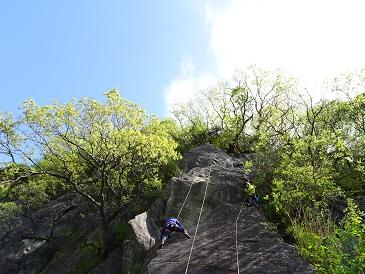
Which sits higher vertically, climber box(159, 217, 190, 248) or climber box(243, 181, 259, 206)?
climber box(243, 181, 259, 206)

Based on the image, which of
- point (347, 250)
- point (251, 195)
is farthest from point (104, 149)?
point (347, 250)

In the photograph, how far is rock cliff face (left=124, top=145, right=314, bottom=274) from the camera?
11297mm

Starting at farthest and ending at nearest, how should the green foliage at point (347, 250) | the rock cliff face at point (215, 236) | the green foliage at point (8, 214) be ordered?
the green foliage at point (8, 214)
the rock cliff face at point (215, 236)
the green foliage at point (347, 250)

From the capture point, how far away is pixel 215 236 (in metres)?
13.6

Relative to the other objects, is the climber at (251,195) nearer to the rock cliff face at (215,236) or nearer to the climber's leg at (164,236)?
the rock cliff face at (215,236)

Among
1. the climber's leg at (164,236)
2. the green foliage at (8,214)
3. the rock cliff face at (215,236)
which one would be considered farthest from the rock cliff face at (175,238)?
the green foliage at (8,214)

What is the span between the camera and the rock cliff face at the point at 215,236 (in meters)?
11.3

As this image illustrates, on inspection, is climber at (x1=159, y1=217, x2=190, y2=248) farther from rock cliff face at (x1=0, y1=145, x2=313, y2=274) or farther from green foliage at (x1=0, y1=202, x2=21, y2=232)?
green foliage at (x1=0, y1=202, x2=21, y2=232)

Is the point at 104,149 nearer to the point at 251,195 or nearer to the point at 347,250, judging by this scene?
the point at 251,195

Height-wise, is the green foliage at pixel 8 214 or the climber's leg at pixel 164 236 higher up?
the green foliage at pixel 8 214

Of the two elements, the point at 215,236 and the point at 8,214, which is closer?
the point at 215,236

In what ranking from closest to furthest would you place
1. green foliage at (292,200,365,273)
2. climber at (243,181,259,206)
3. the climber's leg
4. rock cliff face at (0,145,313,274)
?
green foliage at (292,200,365,273)
rock cliff face at (0,145,313,274)
the climber's leg
climber at (243,181,259,206)

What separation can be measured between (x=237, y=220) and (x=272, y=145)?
8.44m

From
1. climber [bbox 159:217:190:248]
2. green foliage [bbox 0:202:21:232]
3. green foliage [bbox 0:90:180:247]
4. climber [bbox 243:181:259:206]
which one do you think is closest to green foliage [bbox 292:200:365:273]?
climber [bbox 159:217:190:248]
